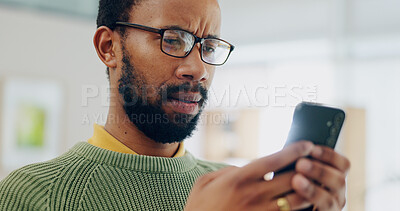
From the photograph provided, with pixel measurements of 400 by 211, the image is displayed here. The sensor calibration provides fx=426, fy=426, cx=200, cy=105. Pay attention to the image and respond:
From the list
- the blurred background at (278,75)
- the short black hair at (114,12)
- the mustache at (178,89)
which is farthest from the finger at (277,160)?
the blurred background at (278,75)

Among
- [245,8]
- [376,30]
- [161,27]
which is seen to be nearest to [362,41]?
[376,30]

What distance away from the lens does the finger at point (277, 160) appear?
0.53m

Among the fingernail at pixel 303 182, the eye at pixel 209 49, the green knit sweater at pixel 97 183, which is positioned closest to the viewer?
the fingernail at pixel 303 182

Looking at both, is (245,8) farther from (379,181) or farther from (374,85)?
(379,181)

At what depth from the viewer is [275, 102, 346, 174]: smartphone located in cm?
58

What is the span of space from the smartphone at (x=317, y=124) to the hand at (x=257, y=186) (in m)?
0.04

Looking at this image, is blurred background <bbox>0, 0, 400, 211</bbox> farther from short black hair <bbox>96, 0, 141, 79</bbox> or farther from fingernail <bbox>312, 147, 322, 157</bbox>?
fingernail <bbox>312, 147, 322, 157</bbox>

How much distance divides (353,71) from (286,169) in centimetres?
209

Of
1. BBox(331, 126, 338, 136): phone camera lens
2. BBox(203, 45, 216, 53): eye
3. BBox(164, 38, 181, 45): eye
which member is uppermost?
BBox(164, 38, 181, 45): eye

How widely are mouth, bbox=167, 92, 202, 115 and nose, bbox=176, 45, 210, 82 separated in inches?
1.4

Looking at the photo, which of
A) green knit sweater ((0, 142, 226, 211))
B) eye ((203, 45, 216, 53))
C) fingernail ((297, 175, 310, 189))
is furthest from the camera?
eye ((203, 45, 216, 53))

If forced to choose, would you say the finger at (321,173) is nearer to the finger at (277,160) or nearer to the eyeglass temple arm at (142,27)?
the finger at (277,160)

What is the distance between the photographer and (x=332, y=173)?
1.77 ft

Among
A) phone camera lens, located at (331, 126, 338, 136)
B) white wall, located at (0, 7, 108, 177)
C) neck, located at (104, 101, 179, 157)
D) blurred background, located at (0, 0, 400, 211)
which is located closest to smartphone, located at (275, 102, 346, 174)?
phone camera lens, located at (331, 126, 338, 136)
